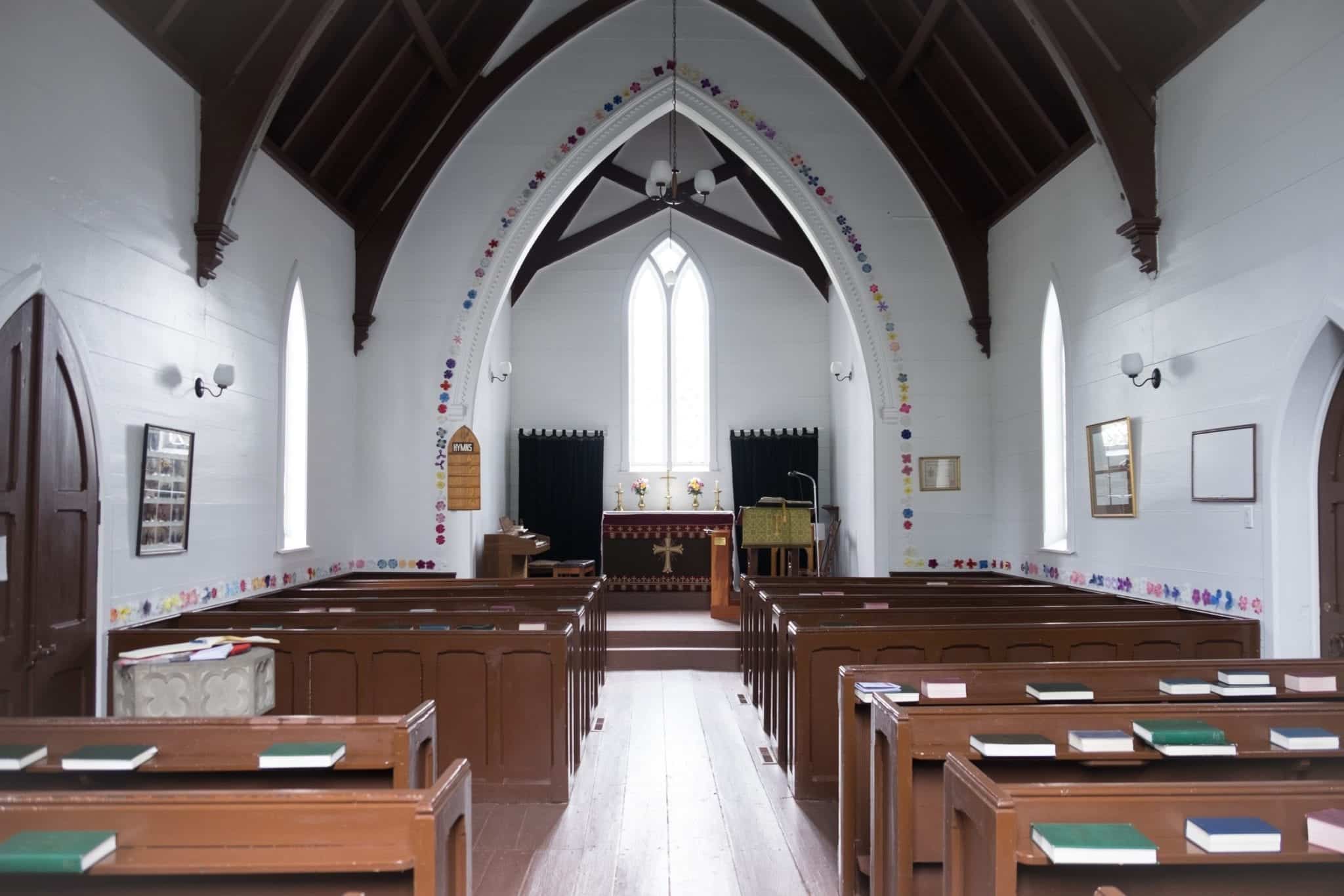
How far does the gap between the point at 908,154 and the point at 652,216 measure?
4030 mm

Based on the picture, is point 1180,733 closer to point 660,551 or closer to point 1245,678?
point 1245,678

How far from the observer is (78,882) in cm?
194

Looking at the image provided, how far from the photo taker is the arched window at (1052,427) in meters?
7.32

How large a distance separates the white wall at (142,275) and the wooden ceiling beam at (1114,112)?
4.87m

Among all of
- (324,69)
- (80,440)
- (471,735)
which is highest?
(324,69)

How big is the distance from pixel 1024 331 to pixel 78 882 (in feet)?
23.6

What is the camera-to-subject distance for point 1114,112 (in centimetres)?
574

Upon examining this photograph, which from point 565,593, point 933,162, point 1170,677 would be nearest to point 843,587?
point 565,593

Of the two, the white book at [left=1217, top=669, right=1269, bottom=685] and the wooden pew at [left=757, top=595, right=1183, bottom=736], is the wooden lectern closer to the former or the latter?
the wooden pew at [left=757, top=595, right=1183, bottom=736]

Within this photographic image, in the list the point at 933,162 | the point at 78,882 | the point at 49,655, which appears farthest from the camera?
the point at 933,162

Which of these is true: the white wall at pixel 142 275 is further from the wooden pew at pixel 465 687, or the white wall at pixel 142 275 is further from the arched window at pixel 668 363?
the arched window at pixel 668 363

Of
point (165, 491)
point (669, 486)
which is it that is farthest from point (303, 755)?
point (669, 486)

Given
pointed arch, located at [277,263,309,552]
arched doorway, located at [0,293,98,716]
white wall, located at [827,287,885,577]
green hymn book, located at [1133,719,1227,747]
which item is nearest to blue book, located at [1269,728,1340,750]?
green hymn book, located at [1133,719,1227,747]

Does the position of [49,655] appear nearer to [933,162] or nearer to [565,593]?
[565,593]
